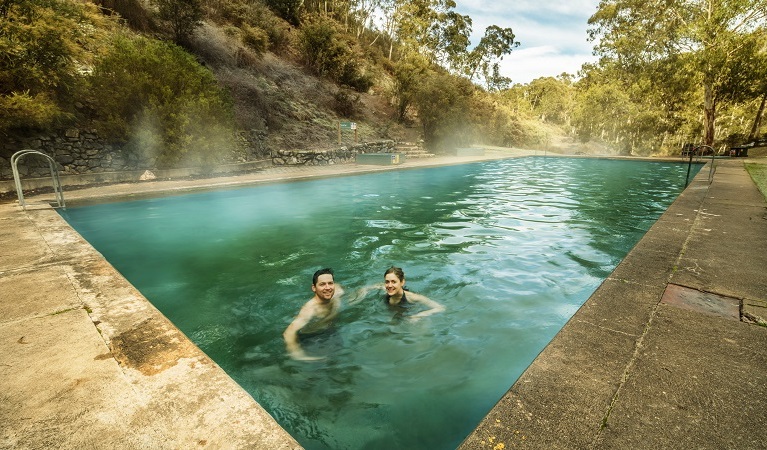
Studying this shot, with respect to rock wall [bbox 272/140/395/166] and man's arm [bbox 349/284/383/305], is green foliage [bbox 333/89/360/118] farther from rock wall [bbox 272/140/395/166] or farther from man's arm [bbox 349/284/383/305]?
man's arm [bbox 349/284/383/305]

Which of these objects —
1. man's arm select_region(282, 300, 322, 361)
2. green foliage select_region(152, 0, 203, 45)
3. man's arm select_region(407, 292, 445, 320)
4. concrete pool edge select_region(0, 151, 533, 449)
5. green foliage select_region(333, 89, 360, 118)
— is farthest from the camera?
green foliage select_region(333, 89, 360, 118)

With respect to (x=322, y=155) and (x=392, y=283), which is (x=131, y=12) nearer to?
(x=322, y=155)

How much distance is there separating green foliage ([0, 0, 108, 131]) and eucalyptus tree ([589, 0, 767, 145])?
28279 millimetres

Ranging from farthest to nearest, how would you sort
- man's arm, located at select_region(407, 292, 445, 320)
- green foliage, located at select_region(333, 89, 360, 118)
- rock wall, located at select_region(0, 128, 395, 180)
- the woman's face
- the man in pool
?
green foliage, located at select_region(333, 89, 360, 118), rock wall, located at select_region(0, 128, 395, 180), man's arm, located at select_region(407, 292, 445, 320), the woman's face, the man in pool

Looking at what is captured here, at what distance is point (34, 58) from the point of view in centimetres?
897

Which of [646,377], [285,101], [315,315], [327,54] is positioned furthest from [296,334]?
[327,54]

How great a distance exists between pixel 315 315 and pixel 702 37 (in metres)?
27.2

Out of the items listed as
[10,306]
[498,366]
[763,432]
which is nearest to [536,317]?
[498,366]

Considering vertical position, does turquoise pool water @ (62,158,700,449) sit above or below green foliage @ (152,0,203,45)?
below

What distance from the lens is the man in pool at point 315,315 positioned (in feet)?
13.2

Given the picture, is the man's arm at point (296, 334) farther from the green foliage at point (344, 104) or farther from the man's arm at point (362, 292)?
the green foliage at point (344, 104)

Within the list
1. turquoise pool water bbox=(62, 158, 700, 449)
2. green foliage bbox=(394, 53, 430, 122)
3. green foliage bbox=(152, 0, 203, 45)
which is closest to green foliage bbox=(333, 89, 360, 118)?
green foliage bbox=(394, 53, 430, 122)

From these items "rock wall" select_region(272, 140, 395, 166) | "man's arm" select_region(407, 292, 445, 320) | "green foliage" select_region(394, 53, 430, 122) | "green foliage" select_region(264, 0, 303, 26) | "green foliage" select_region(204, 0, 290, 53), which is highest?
"green foliage" select_region(264, 0, 303, 26)

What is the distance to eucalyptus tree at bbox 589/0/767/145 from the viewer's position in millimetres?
20453
